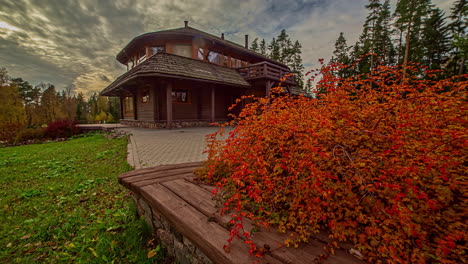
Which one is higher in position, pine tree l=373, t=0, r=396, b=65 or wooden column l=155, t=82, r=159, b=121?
pine tree l=373, t=0, r=396, b=65

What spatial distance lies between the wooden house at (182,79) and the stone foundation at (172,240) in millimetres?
8665

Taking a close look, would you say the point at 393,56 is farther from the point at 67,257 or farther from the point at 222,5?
the point at 67,257

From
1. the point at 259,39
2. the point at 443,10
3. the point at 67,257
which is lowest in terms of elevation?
the point at 67,257

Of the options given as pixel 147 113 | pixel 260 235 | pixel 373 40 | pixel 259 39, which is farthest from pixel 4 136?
pixel 259 39

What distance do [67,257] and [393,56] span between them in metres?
43.2

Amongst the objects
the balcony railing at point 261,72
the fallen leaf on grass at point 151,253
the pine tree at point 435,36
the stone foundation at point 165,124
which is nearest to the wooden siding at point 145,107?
the stone foundation at point 165,124

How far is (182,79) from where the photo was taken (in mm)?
10625

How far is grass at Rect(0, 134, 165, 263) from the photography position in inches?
76.3

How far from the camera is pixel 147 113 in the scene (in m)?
12.8

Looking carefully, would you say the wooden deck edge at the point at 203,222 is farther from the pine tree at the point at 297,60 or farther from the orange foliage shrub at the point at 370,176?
the pine tree at the point at 297,60

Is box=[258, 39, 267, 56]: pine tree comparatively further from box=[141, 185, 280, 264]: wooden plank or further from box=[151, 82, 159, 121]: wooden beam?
box=[141, 185, 280, 264]: wooden plank

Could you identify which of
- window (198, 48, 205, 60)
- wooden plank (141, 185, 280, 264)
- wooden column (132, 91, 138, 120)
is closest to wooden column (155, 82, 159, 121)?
wooden column (132, 91, 138, 120)

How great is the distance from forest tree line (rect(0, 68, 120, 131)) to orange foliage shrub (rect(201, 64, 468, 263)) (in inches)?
1058

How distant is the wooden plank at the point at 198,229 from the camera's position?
108 cm
